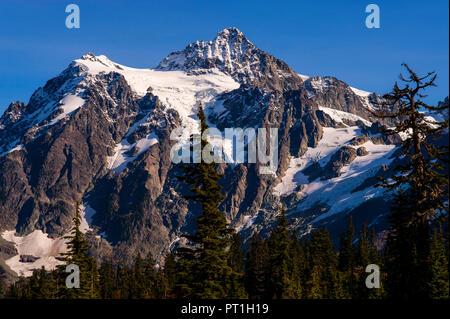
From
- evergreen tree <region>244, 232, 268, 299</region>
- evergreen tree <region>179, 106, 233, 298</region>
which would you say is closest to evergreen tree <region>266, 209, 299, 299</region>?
evergreen tree <region>244, 232, 268, 299</region>

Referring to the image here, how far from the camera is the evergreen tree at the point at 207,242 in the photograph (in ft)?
129

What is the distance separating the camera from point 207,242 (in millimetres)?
39812

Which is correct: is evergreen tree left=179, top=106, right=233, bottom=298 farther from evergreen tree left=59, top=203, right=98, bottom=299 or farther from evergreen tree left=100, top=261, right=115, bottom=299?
evergreen tree left=100, top=261, right=115, bottom=299

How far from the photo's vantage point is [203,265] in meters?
39.5

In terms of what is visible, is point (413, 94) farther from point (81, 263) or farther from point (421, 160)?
point (81, 263)

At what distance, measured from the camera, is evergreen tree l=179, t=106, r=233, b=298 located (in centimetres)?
3928

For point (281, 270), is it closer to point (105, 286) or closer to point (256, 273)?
point (256, 273)

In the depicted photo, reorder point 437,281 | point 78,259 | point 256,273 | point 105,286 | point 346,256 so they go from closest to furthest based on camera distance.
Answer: point 437,281 < point 78,259 < point 256,273 < point 346,256 < point 105,286

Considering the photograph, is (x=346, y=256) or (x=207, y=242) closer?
(x=207, y=242)

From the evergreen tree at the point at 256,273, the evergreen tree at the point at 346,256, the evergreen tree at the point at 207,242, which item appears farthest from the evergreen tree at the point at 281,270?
the evergreen tree at the point at 346,256

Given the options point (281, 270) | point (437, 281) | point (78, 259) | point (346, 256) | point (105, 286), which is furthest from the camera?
point (105, 286)

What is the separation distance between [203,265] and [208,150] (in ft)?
26.3

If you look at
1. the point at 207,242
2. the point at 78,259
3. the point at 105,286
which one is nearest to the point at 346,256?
the point at 105,286
